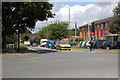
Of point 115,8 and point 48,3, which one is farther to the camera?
point 115,8

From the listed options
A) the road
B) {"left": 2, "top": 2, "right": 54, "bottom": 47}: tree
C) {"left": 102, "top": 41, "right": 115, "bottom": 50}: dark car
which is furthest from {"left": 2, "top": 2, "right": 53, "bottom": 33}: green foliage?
{"left": 102, "top": 41, "right": 115, "bottom": 50}: dark car

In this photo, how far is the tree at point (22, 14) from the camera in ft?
79.1

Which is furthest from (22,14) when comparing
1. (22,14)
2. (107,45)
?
(107,45)

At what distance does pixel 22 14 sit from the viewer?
26562 millimetres

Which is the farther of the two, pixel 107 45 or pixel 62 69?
pixel 107 45

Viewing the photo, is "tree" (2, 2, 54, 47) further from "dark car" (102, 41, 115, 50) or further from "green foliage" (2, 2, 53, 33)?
"dark car" (102, 41, 115, 50)

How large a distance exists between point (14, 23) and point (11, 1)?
318 cm

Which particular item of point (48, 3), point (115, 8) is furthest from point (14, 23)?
point (115, 8)

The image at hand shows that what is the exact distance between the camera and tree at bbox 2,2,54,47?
79.1 feet

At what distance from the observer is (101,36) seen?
6212 cm

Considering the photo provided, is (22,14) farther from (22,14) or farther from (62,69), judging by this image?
(62,69)

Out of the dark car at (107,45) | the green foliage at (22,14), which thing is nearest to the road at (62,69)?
the green foliage at (22,14)

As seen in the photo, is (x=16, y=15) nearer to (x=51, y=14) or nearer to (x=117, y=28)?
(x=51, y=14)

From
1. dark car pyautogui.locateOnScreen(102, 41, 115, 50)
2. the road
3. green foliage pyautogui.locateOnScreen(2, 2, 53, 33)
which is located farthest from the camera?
dark car pyautogui.locateOnScreen(102, 41, 115, 50)
